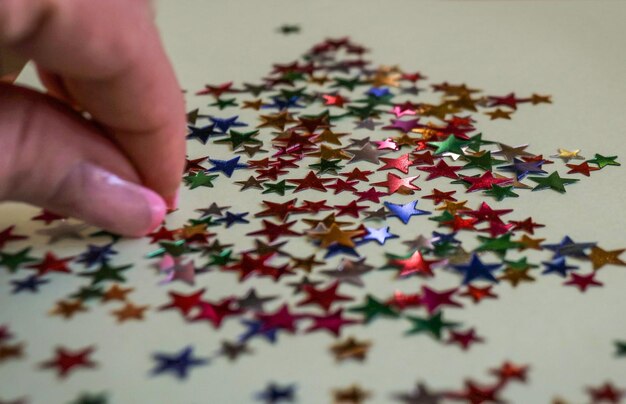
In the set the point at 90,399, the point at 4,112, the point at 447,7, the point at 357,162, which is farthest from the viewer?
the point at 447,7

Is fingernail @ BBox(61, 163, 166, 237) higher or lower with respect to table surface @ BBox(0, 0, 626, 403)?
higher

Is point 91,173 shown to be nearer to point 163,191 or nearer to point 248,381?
point 163,191

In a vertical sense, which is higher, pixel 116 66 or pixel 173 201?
pixel 116 66

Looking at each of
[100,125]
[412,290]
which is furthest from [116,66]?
[412,290]

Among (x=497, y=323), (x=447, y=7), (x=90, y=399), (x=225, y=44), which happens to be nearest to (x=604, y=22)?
(x=447, y=7)

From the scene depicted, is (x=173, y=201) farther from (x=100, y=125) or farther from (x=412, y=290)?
(x=412, y=290)

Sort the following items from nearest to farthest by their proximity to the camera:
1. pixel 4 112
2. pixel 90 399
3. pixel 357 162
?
1. pixel 90 399
2. pixel 4 112
3. pixel 357 162
